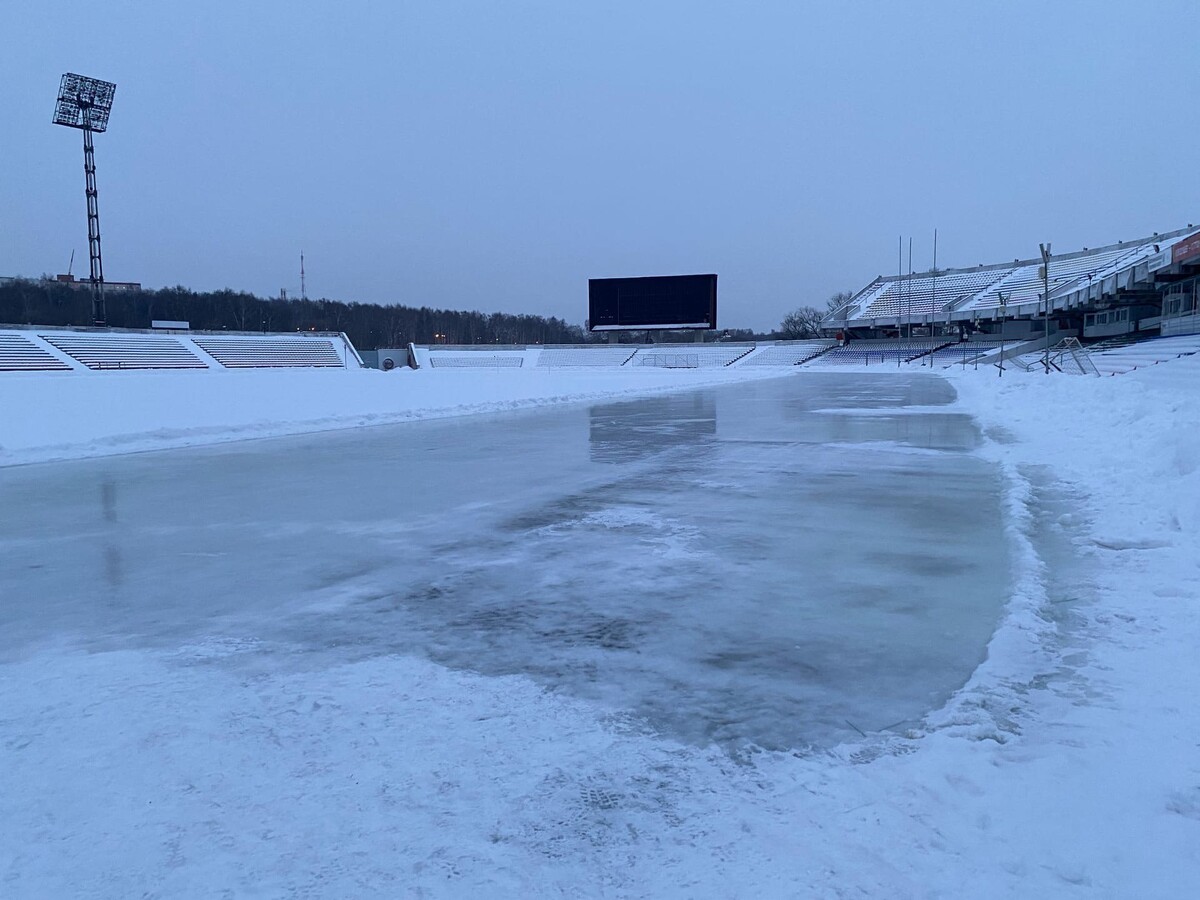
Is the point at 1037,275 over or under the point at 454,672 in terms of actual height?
over

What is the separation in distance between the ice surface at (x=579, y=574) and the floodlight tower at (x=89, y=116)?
51.5 metres

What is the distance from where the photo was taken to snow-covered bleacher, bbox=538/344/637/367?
8825cm

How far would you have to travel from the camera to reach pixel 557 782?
2867 mm

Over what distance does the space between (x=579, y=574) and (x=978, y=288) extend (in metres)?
90.0

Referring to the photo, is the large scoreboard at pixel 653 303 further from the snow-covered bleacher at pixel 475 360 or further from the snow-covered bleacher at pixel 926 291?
the snow-covered bleacher at pixel 926 291

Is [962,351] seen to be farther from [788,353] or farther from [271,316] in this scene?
[271,316]

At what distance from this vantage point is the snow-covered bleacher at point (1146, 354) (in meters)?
27.2

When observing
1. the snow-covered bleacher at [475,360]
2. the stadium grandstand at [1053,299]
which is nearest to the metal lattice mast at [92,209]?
the snow-covered bleacher at [475,360]

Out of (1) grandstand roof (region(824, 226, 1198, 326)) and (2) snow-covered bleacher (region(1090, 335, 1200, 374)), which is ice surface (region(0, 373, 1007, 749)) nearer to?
(2) snow-covered bleacher (region(1090, 335, 1200, 374))

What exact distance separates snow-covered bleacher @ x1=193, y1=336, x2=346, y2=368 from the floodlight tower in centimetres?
770

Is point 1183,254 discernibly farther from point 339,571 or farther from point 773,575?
point 339,571

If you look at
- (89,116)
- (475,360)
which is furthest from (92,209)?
(475,360)

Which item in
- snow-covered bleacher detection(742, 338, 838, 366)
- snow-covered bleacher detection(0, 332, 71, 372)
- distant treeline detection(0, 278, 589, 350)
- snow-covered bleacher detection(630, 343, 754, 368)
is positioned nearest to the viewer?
snow-covered bleacher detection(0, 332, 71, 372)

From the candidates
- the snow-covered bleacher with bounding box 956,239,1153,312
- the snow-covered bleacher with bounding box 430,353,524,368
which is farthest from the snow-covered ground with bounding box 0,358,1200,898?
the snow-covered bleacher with bounding box 430,353,524,368
